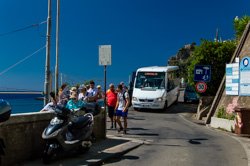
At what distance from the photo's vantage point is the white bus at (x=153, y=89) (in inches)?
1099

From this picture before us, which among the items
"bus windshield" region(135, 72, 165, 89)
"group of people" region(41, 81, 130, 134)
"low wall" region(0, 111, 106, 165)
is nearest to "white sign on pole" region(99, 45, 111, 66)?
"group of people" region(41, 81, 130, 134)

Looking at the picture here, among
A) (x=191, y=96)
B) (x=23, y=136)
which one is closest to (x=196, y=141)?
(x=23, y=136)

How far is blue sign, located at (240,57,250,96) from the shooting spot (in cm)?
1983

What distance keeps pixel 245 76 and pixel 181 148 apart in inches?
315

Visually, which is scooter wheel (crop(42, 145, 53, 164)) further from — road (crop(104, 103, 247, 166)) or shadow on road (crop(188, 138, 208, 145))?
shadow on road (crop(188, 138, 208, 145))

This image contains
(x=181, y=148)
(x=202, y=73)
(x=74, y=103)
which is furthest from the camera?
(x=202, y=73)

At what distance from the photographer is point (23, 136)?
9.84 meters

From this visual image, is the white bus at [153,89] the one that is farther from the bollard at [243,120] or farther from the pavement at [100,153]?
the pavement at [100,153]

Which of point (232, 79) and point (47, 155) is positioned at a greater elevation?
point (232, 79)

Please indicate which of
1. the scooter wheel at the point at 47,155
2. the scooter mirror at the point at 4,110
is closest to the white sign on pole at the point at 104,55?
the scooter wheel at the point at 47,155

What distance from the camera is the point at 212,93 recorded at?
27.1m

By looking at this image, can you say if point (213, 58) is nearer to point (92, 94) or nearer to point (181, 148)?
point (92, 94)

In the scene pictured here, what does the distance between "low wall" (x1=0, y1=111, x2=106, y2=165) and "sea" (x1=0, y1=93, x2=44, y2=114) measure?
3.04 m

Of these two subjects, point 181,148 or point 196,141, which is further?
point 196,141
